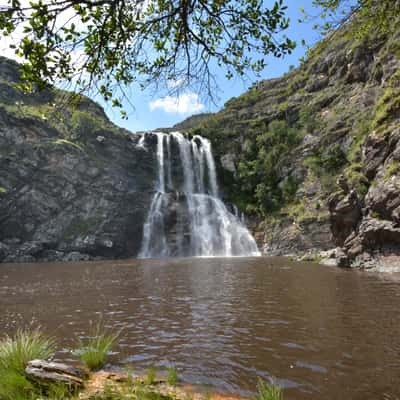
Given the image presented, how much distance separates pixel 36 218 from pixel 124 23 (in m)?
37.0

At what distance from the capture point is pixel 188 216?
42406 millimetres

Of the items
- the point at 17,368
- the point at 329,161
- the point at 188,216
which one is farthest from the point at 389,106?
the point at 188,216

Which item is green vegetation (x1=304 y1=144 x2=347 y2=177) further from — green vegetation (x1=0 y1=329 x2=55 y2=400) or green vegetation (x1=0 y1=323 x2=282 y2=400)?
green vegetation (x1=0 y1=329 x2=55 y2=400)

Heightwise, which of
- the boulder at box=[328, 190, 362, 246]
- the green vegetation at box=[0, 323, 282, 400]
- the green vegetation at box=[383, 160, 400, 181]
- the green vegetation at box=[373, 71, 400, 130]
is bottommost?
the green vegetation at box=[0, 323, 282, 400]

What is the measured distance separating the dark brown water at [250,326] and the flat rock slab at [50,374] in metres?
1.43

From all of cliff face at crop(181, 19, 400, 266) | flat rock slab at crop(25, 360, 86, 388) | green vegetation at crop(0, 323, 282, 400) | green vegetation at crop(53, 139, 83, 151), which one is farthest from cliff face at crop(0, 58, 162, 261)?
flat rock slab at crop(25, 360, 86, 388)

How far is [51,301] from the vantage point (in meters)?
11.3

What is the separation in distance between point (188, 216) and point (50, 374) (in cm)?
3830

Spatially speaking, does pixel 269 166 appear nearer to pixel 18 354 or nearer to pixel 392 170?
pixel 392 170

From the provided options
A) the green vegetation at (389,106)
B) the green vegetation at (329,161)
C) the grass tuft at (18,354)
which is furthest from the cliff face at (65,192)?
the grass tuft at (18,354)

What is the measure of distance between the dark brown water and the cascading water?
25.3m

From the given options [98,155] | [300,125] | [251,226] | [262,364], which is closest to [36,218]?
[98,155]

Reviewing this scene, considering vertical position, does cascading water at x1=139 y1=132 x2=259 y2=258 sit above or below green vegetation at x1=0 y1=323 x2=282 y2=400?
above

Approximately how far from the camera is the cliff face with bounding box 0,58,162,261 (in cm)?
3594
